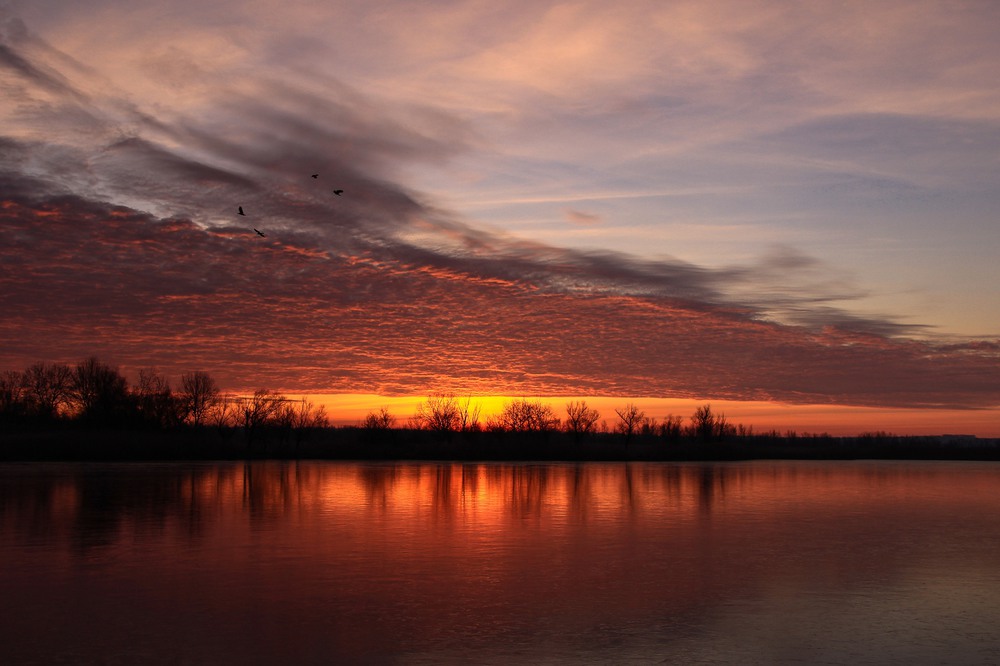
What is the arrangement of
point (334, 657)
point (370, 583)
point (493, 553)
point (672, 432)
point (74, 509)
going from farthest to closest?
point (672, 432), point (74, 509), point (493, 553), point (370, 583), point (334, 657)

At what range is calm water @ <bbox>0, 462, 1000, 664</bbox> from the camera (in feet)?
30.4

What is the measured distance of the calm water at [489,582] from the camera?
30.4 feet

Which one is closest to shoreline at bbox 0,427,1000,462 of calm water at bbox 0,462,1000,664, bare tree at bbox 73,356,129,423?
bare tree at bbox 73,356,129,423

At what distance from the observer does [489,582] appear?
42.9ft

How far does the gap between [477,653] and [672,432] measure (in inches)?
4410

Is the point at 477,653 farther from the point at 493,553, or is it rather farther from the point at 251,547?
the point at 251,547

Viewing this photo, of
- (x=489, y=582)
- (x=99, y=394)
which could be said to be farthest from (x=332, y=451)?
(x=489, y=582)

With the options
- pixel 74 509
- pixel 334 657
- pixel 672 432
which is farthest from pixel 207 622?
pixel 672 432

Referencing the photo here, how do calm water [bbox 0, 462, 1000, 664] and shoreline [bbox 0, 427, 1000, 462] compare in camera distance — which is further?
shoreline [bbox 0, 427, 1000, 462]

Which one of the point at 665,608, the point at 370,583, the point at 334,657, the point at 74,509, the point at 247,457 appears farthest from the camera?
the point at 247,457

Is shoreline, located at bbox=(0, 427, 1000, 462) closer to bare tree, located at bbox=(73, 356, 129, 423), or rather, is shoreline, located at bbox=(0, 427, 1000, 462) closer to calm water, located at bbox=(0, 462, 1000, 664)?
bare tree, located at bbox=(73, 356, 129, 423)

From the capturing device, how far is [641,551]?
16.3 m

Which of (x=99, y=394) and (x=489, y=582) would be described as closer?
(x=489, y=582)

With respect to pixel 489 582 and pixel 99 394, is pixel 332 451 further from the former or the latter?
pixel 489 582
